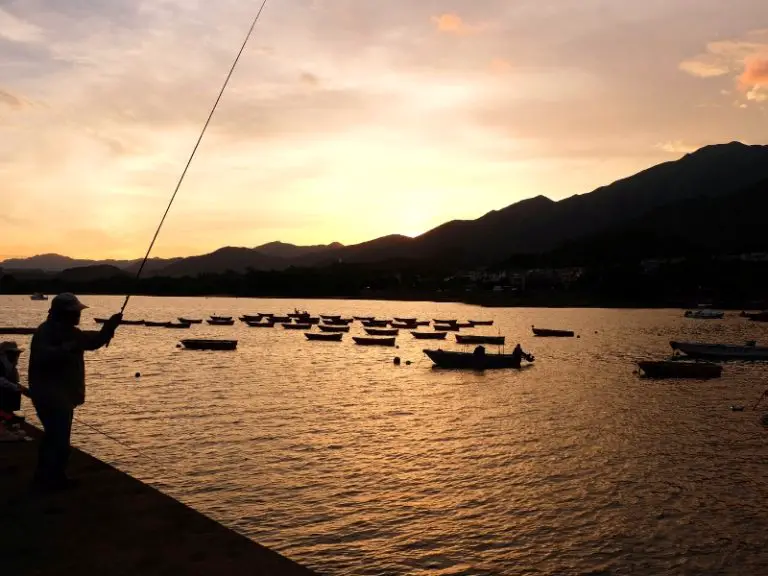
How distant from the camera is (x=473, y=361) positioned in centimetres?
5656

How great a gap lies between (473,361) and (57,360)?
162 feet

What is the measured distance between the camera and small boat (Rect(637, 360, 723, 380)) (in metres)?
50.8

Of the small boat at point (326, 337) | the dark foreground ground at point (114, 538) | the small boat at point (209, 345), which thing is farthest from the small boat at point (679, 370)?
the dark foreground ground at point (114, 538)

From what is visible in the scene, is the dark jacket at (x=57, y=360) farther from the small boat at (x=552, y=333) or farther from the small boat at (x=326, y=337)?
the small boat at (x=552, y=333)

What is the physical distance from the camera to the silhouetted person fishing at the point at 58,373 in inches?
368

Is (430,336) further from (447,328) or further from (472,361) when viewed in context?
(472,361)

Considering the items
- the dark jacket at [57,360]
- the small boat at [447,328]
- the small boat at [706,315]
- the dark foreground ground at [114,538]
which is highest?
the dark jacket at [57,360]

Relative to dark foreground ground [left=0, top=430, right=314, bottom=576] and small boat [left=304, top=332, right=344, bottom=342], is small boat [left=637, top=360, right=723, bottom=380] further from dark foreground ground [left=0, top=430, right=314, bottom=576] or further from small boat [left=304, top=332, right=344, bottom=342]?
A: dark foreground ground [left=0, top=430, right=314, bottom=576]

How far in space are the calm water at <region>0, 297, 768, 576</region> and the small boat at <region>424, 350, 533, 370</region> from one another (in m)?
7.13

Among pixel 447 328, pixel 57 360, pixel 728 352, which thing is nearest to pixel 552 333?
pixel 447 328

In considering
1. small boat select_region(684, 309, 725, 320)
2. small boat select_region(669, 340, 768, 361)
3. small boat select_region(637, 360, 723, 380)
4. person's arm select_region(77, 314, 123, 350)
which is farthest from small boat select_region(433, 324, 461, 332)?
person's arm select_region(77, 314, 123, 350)

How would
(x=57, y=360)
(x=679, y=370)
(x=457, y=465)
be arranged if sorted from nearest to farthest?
1. (x=57, y=360)
2. (x=457, y=465)
3. (x=679, y=370)

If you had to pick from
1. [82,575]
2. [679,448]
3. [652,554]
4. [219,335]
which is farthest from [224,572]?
[219,335]

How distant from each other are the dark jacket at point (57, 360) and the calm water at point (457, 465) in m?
6.41
